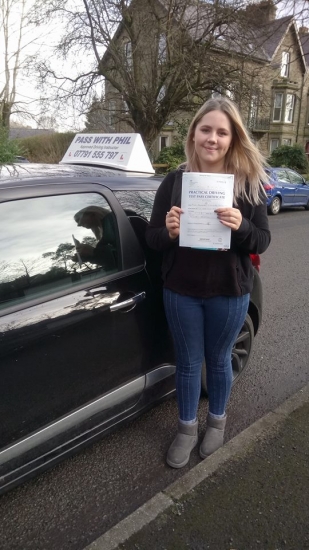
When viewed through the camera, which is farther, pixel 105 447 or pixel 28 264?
pixel 105 447

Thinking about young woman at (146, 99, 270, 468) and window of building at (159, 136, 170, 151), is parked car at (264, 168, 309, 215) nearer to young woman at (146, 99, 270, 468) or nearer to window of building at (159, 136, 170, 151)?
young woman at (146, 99, 270, 468)

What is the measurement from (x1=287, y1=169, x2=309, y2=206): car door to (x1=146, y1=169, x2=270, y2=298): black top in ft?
42.4

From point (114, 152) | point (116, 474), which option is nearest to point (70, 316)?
point (116, 474)

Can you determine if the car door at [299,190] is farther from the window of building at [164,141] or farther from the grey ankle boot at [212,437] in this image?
the window of building at [164,141]

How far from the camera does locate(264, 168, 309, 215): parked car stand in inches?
523

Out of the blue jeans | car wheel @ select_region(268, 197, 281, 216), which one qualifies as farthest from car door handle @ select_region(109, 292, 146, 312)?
car wheel @ select_region(268, 197, 281, 216)

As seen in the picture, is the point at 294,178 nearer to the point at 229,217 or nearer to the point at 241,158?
the point at 241,158

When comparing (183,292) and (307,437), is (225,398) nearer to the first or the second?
(307,437)

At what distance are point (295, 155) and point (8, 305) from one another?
26.2m

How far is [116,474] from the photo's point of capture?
2342mm

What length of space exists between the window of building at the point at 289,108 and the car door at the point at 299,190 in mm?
21877

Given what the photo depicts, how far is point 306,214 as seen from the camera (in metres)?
14.0

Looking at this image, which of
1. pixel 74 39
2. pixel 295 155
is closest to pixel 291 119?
pixel 295 155

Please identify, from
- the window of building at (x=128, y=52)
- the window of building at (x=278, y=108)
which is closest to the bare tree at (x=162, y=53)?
the window of building at (x=128, y=52)
